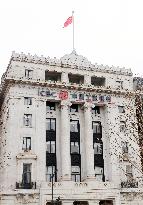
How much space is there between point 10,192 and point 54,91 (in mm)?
16545

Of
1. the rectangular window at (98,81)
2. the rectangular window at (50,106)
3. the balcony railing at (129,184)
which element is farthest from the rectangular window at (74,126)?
the balcony railing at (129,184)

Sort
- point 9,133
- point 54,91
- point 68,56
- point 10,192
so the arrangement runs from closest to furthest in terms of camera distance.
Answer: point 10,192, point 9,133, point 54,91, point 68,56

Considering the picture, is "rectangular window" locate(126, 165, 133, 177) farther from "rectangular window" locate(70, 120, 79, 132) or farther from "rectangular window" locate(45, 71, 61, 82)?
"rectangular window" locate(45, 71, 61, 82)

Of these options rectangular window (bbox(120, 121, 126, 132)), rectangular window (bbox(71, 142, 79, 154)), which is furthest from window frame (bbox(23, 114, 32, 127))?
rectangular window (bbox(120, 121, 126, 132))

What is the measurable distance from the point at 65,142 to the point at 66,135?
1115 mm

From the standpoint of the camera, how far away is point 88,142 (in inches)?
A: 2217

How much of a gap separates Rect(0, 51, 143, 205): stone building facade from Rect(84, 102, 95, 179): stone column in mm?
14

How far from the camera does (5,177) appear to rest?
51062 mm

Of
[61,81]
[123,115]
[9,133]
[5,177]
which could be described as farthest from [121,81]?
[5,177]

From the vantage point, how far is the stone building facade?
171 ft

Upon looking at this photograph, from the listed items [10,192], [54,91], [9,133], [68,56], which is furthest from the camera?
[68,56]

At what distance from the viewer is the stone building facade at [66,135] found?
5200 centimetres

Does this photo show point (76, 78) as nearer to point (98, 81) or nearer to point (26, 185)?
point (98, 81)

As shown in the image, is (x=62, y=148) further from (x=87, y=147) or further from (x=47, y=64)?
(x=47, y=64)
